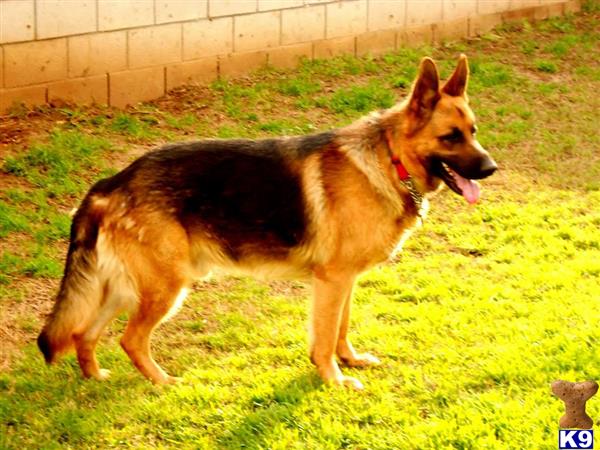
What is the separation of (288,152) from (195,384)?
4.56 feet

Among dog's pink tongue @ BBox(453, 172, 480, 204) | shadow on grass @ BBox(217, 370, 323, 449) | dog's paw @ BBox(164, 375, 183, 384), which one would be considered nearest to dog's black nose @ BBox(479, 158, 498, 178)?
dog's pink tongue @ BBox(453, 172, 480, 204)

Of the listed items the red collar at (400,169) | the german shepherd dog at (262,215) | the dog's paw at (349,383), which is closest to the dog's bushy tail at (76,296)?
the german shepherd dog at (262,215)

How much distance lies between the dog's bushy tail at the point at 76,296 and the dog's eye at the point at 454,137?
1.93 m

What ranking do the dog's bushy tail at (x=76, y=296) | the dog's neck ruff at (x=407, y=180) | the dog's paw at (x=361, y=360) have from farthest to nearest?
1. the dog's paw at (x=361, y=360)
2. the dog's neck ruff at (x=407, y=180)
3. the dog's bushy tail at (x=76, y=296)

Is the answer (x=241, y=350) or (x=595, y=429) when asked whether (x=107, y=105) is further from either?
(x=595, y=429)

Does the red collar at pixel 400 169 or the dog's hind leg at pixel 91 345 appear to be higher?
the red collar at pixel 400 169

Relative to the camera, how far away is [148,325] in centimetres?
623

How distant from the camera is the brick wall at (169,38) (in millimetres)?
9195

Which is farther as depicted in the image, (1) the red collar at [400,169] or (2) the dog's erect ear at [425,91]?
(1) the red collar at [400,169]

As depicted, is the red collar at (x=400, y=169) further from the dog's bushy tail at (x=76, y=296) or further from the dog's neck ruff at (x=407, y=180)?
the dog's bushy tail at (x=76, y=296)

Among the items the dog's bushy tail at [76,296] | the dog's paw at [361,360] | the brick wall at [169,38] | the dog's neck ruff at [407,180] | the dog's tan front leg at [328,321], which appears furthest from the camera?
the brick wall at [169,38]

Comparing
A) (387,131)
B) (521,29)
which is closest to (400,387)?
(387,131)

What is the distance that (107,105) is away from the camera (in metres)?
9.80

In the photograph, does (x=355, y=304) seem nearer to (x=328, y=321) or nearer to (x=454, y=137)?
(x=328, y=321)
